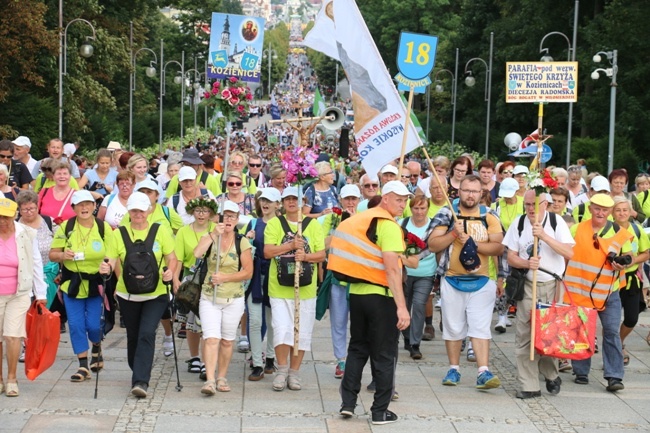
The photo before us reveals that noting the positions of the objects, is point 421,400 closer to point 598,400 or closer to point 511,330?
point 598,400

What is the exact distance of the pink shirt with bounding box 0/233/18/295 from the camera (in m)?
10.2

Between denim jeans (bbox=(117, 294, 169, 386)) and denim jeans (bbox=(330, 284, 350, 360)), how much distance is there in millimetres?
1550

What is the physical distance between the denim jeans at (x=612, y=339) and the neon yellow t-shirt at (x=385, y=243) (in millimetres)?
2639

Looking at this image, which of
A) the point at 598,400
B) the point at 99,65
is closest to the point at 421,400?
the point at 598,400

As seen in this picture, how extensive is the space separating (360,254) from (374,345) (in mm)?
708

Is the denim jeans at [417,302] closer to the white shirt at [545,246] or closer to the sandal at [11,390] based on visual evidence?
the white shirt at [545,246]

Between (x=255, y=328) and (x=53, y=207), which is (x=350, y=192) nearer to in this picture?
(x=255, y=328)

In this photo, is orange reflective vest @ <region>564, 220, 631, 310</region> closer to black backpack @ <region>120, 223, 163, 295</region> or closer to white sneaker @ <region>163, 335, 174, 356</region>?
black backpack @ <region>120, 223, 163, 295</region>

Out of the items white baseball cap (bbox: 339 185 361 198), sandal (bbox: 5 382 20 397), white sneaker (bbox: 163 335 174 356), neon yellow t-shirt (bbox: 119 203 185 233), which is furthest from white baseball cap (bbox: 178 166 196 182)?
sandal (bbox: 5 382 20 397)

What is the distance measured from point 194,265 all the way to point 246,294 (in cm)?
53

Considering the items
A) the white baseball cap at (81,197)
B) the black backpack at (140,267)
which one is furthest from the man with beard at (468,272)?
the white baseball cap at (81,197)

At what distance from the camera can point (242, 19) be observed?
2266 centimetres

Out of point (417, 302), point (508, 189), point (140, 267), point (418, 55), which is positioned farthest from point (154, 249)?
point (418, 55)

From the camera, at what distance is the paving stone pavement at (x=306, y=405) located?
9.27 metres
